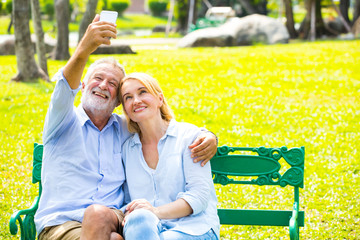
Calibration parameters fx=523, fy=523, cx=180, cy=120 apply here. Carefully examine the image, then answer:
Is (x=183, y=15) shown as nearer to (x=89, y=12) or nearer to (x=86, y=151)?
(x=89, y=12)

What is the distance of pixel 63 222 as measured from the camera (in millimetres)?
3266

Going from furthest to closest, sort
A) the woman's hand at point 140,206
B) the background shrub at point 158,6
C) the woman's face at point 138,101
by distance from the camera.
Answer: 1. the background shrub at point 158,6
2. the woman's face at point 138,101
3. the woman's hand at point 140,206

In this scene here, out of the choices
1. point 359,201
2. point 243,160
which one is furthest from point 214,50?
point 243,160

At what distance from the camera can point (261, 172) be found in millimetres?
3709

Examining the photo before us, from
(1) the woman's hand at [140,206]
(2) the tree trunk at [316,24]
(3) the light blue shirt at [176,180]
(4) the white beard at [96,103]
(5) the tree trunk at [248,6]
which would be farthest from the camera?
(5) the tree trunk at [248,6]

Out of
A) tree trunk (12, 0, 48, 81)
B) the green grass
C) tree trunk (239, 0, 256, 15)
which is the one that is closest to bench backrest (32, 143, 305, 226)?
the green grass

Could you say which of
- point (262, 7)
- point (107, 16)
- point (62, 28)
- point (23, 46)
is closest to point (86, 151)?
point (107, 16)

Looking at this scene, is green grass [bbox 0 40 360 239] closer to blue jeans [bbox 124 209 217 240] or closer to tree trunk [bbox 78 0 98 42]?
tree trunk [bbox 78 0 98 42]

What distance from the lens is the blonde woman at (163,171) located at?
320 centimetres

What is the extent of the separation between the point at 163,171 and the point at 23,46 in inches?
369

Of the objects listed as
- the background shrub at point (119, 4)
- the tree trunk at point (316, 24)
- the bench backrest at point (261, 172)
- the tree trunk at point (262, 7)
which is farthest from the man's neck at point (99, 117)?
the background shrub at point (119, 4)

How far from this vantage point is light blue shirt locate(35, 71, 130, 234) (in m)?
3.29

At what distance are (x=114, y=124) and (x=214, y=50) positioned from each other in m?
15.1

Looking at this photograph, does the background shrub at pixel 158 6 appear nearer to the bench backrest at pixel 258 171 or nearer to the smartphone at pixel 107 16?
the bench backrest at pixel 258 171
